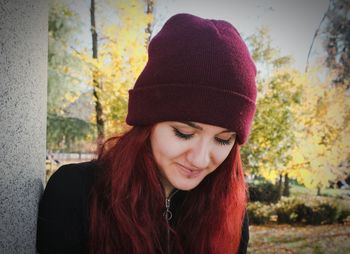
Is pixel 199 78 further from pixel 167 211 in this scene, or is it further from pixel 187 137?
pixel 167 211

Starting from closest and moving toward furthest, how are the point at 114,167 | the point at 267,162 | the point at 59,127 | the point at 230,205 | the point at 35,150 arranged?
the point at 35,150 < the point at 114,167 < the point at 230,205 < the point at 267,162 < the point at 59,127

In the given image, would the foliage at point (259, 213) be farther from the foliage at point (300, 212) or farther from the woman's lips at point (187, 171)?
the woman's lips at point (187, 171)

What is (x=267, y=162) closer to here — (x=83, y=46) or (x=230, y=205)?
(x=83, y=46)

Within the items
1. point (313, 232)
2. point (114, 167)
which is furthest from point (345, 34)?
point (114, 167)

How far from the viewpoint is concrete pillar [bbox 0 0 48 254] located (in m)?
0.91

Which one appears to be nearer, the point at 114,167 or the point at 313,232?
the point at 114,167

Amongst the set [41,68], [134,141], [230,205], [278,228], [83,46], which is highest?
[83,46]

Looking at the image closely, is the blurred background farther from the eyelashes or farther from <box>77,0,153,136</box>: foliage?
the eyelashes

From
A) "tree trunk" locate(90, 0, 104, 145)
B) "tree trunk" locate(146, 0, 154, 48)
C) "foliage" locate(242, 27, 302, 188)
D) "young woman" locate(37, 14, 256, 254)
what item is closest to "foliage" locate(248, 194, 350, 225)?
"foliage" locate(242, 27, 302, 188)

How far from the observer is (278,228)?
685 centimetres

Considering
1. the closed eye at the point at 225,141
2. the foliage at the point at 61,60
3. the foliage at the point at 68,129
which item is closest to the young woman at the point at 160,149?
the closed eye at the point at 225,141

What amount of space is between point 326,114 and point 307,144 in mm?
602

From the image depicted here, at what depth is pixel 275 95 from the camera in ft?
21.0

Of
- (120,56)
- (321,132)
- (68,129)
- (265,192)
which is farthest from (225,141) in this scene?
(68,129)
